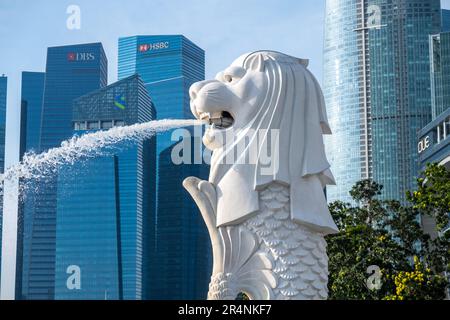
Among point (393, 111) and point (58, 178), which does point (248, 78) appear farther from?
point (393, 111)

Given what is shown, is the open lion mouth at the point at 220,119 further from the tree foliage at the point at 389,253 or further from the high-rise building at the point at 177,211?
the high-rise building at the point at 177,211

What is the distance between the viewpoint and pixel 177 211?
8588cm

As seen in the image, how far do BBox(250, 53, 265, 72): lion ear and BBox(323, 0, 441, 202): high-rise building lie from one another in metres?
86.2

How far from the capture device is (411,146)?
326 feet

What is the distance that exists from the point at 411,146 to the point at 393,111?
5.13 m

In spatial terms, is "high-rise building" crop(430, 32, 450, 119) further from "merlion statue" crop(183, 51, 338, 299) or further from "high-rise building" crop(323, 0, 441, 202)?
"merlion statue" crop(183, 51, 338, 299)

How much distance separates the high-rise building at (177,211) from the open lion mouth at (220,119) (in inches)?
2556

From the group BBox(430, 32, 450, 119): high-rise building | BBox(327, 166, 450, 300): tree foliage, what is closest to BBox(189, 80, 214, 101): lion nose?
BBox(327, 166, 450, 300): tree foliage

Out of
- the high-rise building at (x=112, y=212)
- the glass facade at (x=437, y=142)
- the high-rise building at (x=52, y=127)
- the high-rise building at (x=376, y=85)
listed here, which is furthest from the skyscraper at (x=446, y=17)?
the glass facade at (x=437, y=142)

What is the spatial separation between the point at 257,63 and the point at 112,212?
241 ft

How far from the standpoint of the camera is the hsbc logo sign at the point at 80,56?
98.2m

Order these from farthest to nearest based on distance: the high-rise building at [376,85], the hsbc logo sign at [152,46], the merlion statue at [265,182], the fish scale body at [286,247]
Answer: the high-rise building at [376,85] < the hsbc logo sign at [152,46] < the merlion statue at [265,182] < the fish scale body at [286,247]

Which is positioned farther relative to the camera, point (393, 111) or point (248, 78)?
point (393, 111)

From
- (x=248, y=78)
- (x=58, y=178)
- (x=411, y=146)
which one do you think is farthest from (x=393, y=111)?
(x=248, y=78)
